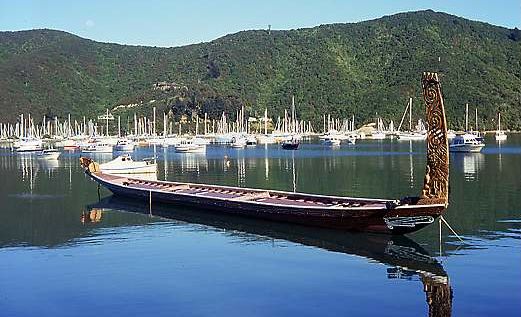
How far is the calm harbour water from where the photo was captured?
1698 cm

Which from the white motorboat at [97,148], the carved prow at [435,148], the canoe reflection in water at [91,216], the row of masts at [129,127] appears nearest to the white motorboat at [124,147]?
the white motorboat at [97,148]

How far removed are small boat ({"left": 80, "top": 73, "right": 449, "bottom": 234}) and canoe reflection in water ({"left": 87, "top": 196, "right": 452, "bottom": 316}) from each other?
360 millimetres

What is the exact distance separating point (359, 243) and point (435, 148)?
4.23 metres

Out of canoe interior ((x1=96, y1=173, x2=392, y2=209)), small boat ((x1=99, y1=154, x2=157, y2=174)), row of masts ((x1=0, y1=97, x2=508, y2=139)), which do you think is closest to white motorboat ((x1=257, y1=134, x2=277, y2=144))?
row of masts ((x1=0, y1=97, x2=508, y2=139))

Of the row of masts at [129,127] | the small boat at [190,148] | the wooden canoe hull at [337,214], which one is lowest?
the wooden canoe hull at [337,214]

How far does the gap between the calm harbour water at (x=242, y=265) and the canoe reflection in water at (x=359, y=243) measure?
0.05 metres

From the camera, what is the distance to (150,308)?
16.9 meters

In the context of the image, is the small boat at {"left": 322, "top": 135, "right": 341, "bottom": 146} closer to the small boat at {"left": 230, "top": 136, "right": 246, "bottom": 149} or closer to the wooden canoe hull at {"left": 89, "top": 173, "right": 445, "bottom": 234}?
the small boat at {"left": 230, "top": 136, "right": 246, "bottom": 149}

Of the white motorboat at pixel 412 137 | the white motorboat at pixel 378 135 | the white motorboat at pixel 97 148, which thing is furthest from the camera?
the white motorboat at pixel 378 135

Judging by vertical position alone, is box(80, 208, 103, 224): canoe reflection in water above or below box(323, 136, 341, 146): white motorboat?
below

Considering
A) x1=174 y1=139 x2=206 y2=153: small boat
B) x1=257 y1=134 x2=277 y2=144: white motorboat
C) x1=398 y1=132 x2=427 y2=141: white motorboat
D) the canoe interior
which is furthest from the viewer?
x1=257 y1=134 x2=277 y2=144: white motorboat

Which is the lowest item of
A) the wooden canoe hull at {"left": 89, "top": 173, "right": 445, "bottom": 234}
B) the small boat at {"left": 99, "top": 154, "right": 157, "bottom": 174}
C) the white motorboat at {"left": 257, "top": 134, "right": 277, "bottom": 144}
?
the wooden canoe hull at {"left": 89, "top": 173, "right": 445, "bottom": 234}

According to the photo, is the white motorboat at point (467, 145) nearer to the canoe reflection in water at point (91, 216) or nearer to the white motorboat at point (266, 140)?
the white motorboat at point (266, 140)

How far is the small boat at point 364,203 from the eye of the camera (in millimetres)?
23828
